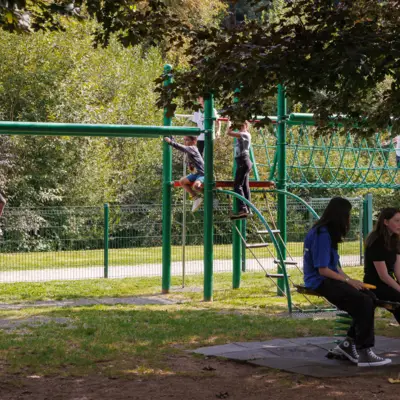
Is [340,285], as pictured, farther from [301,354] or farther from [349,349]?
[301,354]

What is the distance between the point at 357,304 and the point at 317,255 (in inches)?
20.8

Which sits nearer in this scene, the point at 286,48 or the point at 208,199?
the point at 286,48

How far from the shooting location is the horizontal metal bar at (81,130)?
1126cm

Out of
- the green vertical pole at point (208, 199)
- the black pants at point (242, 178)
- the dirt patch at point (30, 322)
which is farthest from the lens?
the black pants at point (242, 178)

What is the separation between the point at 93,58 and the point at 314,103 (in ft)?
53.9

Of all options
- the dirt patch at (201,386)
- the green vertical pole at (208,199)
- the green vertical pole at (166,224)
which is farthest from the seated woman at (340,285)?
→ the green vertical pole at (166,224)

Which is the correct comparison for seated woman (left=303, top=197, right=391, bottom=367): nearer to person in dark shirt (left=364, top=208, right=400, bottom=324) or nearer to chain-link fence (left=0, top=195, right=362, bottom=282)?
person in dark shirt (left=364, top=208, right=400, bottom=324)

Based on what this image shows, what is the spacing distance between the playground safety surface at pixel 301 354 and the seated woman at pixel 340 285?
0.48ft

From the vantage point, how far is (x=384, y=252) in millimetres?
7312

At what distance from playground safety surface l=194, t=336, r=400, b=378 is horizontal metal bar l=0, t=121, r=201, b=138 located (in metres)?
4.68

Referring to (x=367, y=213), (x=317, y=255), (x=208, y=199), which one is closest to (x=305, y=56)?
(x=317, y=255)

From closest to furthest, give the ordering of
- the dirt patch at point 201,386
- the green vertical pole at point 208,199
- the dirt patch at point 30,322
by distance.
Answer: the dirt patch at point 201,386
the dirt patch at point 30,322
the green vertical pole at point 208,199

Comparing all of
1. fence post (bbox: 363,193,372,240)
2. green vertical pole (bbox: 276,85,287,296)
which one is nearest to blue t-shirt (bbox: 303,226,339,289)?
green vertical pole (bbox: 276,85,287,296)

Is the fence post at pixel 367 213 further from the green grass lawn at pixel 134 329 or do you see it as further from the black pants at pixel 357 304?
the black pants at pixel 357 304
